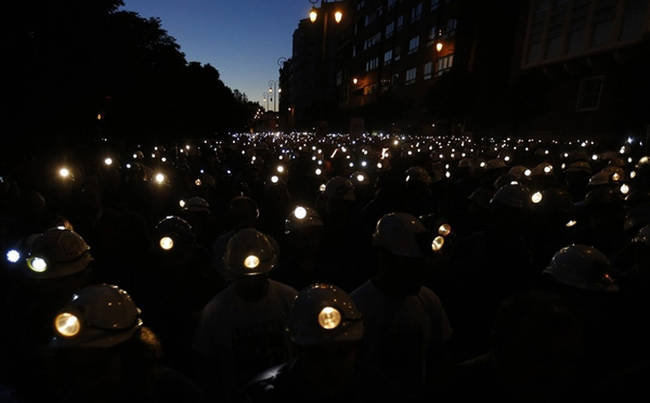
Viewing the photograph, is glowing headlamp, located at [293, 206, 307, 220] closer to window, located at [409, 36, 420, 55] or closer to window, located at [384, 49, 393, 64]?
window, located at [409, 36, 420, 55]

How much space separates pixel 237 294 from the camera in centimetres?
313

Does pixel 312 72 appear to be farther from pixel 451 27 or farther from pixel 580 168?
pixel 580 168

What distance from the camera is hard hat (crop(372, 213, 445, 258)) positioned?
293 cm

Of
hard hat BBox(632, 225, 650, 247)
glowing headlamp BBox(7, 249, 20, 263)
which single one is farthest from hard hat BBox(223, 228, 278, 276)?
hard hat BBox(632, 225, 650, 247)

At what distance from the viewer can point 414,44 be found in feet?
211

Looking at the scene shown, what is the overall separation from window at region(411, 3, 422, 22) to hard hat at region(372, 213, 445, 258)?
65625 millimetres

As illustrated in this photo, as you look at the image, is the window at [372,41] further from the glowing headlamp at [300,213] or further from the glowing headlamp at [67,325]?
the glowing headlamp at [67,325]

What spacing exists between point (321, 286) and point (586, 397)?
1.56 metres

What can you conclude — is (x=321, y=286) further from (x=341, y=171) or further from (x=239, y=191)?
(x=341, y=171)

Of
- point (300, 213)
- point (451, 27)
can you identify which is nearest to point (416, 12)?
point (451, 27)

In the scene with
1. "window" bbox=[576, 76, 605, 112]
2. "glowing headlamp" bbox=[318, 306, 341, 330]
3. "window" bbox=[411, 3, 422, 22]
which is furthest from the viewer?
"window" bbox=[411, 3, 422, 22]

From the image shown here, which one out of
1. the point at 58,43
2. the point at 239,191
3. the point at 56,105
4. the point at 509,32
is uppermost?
the point at 509,32

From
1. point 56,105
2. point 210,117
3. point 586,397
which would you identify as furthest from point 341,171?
point 210,117

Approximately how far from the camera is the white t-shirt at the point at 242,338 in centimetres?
297
